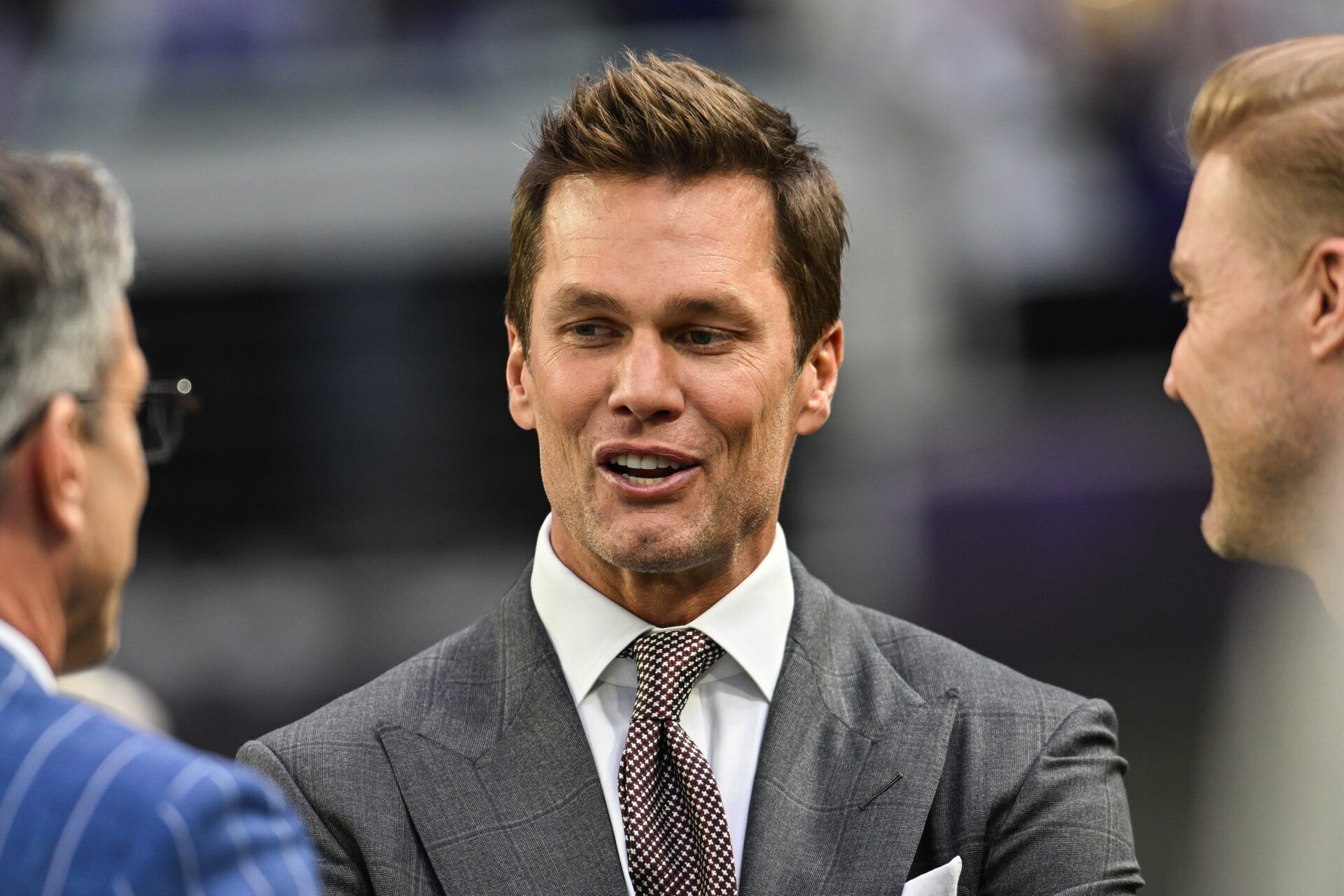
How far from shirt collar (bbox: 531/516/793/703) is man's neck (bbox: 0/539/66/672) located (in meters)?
1.17

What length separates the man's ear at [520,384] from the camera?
3320mm

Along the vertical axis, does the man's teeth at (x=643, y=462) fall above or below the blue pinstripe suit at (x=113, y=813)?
above

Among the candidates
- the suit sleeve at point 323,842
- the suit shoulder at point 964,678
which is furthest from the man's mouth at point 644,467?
the suit sleeve at point 323,842

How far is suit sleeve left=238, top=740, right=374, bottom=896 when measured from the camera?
282 centimetres

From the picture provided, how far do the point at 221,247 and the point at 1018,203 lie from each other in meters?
5.40

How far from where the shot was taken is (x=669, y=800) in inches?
114

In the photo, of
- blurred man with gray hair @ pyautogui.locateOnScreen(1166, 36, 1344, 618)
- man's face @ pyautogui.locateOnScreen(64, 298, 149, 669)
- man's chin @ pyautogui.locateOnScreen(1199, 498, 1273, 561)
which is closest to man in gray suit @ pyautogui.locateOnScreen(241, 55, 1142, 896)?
man's chin @ pyautogui.locateOnScreen(1199, 498, 1273, 561)

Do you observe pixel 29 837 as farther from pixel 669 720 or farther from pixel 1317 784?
pixel 1317 784

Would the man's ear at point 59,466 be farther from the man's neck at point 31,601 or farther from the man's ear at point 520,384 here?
the man's ear at point 520,384

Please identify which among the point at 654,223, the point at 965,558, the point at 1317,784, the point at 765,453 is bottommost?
the point at 965,558

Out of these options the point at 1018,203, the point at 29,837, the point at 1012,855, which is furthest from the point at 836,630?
the point at 1018,203

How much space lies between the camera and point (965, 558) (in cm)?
972

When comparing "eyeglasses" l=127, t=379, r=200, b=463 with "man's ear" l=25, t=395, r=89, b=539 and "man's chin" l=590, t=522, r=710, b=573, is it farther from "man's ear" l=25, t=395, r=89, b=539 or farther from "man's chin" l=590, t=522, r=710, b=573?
"man's chin" l=590, t=522, r=710, b=573

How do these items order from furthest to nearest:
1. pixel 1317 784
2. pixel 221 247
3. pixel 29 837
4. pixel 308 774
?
pixel 221 247, pixel 308 774, pixel 1317 784, pixel 29 837
